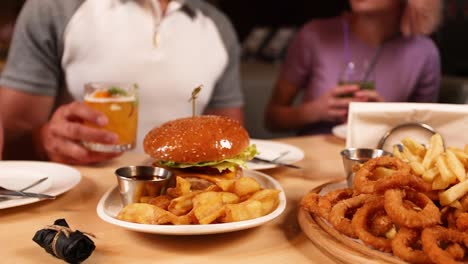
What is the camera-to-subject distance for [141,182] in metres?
1.14

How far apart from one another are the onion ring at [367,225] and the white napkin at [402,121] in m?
0.55

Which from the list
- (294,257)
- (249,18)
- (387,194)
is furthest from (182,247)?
(249,18)

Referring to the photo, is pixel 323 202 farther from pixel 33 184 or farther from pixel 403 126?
pixel 33 184

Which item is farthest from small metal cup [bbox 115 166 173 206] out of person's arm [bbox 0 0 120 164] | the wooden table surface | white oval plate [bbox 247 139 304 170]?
person's arm [bbox 0 0 120 164]

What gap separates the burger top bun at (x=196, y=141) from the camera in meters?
1.26

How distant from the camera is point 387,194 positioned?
992 millimetres

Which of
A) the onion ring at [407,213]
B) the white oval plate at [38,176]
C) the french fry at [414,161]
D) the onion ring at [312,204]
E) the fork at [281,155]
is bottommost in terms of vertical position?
the fork at [281,155]

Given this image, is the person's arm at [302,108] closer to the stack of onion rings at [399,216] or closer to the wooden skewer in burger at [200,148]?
the wooden skewer in burger at [200,148]

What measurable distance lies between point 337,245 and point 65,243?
0.47 metres

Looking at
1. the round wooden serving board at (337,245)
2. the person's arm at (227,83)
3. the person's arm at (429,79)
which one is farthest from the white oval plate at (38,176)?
the person's arm at (429,79)

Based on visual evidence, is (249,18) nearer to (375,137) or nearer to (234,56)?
(234,56)

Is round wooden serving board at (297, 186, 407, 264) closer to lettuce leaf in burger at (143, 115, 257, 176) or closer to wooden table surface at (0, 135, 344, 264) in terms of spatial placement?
wooden table surface at (0, 135, 344, 264)

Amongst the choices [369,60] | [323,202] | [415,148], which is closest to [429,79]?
[369,60]

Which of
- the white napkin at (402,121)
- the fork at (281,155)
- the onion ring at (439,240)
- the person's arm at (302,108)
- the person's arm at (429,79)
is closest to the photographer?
the onion ring at (439,240)
